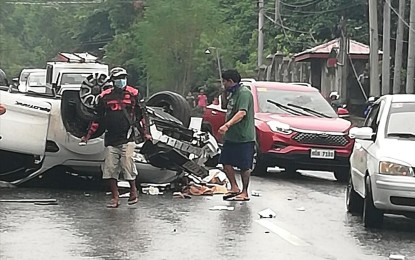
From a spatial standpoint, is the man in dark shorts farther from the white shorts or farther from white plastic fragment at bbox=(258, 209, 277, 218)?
the white shorts

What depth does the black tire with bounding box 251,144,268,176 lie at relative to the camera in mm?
18156

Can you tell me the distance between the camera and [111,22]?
9156 centimetres

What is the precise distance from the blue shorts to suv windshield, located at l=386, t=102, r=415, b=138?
8.06 ft

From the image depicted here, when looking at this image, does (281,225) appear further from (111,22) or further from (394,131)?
(111,22)

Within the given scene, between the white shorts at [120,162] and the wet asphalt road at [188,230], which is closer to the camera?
the wet asphalt road at [188,230]

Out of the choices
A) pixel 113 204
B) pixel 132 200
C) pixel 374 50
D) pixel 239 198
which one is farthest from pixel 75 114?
pixel 374 50

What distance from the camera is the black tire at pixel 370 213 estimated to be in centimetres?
1190

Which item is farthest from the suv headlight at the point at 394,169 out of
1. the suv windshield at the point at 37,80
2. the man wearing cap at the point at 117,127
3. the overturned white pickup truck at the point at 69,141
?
the suv windshield at the point at 37,80

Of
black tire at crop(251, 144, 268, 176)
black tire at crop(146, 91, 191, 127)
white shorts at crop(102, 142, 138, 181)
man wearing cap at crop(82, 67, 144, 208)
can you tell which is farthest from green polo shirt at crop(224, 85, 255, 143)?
black tire at crop(251, 144, 268, 176)

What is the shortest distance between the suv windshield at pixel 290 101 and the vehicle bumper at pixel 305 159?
127 cm

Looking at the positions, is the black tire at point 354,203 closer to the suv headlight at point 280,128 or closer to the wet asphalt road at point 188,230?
the wet asphalt road at point 188,230

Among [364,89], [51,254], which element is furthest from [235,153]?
[364,89]

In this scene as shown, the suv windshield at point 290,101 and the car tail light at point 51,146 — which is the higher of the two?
the suv windshield at point 290,101

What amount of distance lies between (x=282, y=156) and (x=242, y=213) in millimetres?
4806
